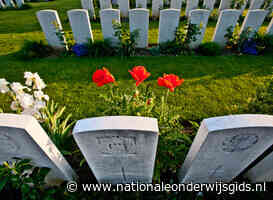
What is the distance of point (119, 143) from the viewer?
1.00 meters

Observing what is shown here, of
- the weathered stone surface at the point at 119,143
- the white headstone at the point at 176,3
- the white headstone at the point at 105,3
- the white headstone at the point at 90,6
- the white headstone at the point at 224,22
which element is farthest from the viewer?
the white headstone at the point at 176,3

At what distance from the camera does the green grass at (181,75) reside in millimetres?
2507

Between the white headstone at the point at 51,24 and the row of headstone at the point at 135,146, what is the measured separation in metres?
3.15

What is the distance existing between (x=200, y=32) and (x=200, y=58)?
575 mm

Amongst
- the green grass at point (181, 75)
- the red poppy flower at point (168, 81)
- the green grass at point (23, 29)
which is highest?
the red poppy flower at point (168, 81)

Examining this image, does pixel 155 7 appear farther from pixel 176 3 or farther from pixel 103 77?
pixel 103 77

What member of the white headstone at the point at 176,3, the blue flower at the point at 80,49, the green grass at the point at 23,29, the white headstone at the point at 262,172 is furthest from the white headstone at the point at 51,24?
the white headstone at the point at 176,3

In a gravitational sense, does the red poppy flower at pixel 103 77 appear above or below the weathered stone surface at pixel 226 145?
above

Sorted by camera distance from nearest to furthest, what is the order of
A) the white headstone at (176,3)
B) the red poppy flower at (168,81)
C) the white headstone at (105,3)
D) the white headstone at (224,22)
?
the red poppy flower at (168,81) → the white headstone at (224,22) → the white headstone at (105,3) → the white headstone at (176,3)

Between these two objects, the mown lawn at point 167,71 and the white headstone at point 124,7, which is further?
the white headstone at point 124,7

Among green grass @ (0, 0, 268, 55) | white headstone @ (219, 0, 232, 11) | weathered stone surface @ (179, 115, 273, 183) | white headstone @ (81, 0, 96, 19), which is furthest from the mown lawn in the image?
white headstone @ (219, 0, 232, 11)

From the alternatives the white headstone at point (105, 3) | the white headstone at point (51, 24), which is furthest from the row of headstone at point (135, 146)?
the white headstone at point (105, 3)

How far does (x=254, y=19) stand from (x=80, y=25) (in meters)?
3.92

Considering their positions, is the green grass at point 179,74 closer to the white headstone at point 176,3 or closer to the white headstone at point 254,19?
the white headstone at point 254,19
